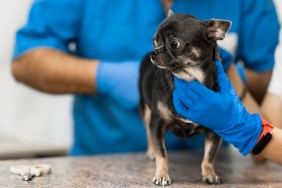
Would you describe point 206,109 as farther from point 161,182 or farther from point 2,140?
point 2,140

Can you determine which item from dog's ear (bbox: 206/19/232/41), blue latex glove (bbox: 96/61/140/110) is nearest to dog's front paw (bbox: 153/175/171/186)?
dog's ear (bbox: 206/19/232/41)

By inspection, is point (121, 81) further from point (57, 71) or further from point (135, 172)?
point (135, 172)

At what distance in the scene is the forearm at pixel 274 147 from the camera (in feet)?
3.47

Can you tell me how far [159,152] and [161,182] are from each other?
84mm

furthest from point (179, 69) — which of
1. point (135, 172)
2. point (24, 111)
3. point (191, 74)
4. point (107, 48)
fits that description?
point (24, 111)

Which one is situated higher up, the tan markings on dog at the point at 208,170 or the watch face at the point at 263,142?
the watch face at the point at 263,142

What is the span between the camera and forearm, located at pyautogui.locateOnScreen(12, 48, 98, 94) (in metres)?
1.50

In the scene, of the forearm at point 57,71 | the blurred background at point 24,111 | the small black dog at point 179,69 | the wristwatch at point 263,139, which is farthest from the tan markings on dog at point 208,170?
the blurred background at point 24,111

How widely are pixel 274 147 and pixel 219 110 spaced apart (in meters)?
0.18

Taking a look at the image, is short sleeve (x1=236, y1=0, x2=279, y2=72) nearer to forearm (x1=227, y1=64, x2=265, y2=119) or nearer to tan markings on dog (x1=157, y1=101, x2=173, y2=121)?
forearm (x1=227, y1=64, x2=265, y2=119)

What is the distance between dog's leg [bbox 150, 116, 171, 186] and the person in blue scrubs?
38 cm

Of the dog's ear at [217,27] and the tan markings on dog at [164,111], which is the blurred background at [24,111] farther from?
the dog's ear at [217,27]

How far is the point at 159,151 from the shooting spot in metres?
1.07

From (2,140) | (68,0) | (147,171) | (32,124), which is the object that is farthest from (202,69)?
(32,124)
